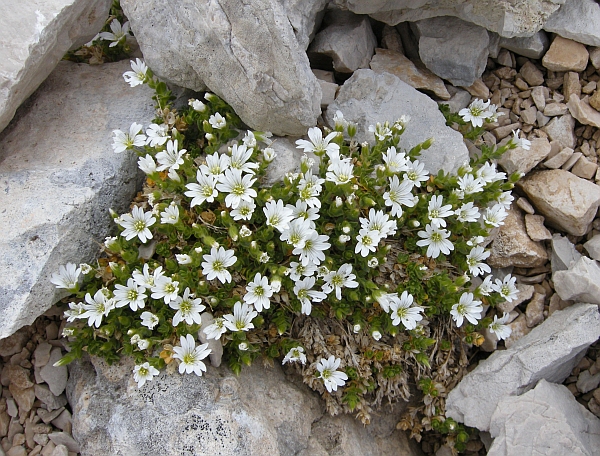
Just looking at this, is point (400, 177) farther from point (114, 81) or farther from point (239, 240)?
point (114, 81)

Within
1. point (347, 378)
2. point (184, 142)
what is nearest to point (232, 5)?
point (184, 142)

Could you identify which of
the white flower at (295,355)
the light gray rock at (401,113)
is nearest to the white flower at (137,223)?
the white flower at (295,355)

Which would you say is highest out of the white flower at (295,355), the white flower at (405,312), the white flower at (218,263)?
the white flower at (218,263)

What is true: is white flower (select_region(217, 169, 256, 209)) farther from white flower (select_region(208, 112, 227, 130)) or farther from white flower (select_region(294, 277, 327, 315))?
white flower (select_region(294, 277, 327, 315))

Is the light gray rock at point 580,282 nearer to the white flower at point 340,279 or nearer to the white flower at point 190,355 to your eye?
the white flower at point 340,279

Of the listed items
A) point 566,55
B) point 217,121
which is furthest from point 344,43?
point 566,55

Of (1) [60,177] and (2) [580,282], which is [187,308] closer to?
(1) [60,177]

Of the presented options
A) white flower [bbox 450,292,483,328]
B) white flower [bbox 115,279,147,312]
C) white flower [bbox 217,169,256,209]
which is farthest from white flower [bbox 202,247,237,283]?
white flower [bbox 450,292,483,328]
